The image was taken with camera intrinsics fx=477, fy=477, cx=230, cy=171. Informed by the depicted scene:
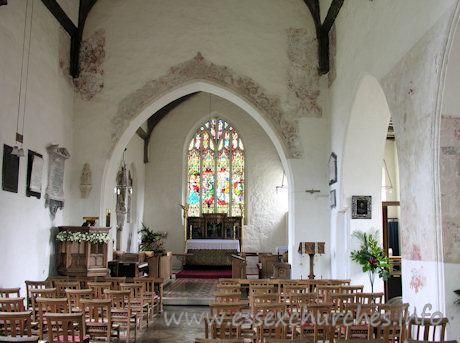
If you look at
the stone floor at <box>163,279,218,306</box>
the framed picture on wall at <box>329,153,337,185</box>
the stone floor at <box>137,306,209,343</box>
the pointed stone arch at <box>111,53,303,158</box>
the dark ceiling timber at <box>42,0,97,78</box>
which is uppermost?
the dark ceiling timber at <box>42,0,97,78</box>

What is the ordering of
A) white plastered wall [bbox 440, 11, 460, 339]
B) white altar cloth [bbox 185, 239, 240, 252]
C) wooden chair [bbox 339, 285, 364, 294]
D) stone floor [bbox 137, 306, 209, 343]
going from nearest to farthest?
white plastered wall [bbox 440, 11, 460, 339]
wooden chair [bbox 339, 285, 364, 294]
stone floor [bbox 137, 306, 209, 343]
white altar cloth [bbox 185, 239, 240, 252]

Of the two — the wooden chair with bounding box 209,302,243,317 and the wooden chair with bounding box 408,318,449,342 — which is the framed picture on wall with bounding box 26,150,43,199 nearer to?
the wooden chair with bounding box 209,302,243,317

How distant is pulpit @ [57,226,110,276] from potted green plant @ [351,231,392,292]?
5.22 m

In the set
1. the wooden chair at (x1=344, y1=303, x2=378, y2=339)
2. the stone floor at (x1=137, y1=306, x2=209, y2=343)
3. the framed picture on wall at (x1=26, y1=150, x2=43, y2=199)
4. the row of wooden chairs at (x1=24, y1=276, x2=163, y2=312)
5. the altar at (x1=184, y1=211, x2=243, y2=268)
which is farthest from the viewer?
the altar at (x1=184, y1=211, x2=243, y2=268)

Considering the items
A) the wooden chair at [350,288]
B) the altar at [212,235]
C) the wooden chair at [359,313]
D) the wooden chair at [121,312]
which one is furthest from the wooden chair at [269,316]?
the altar at [212,235]

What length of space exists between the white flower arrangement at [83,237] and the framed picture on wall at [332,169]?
5.19 meters

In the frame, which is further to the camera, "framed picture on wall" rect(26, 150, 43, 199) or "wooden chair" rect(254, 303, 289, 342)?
"framed picture on wall" rect(26, 150, 43, 199)

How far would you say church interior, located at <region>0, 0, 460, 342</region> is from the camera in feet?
19.7

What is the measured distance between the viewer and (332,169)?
1101cm

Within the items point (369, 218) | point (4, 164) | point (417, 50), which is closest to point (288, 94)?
point (369, 218)

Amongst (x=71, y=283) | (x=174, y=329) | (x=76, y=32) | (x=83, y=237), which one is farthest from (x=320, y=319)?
(x=76, y=32)

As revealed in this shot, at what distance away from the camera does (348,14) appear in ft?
32.1

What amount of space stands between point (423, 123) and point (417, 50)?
102cm

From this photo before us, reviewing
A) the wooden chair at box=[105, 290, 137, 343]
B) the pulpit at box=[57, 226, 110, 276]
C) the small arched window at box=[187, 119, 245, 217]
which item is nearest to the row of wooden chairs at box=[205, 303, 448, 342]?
the wooden chair at box=[105, 290, 137, 343]
